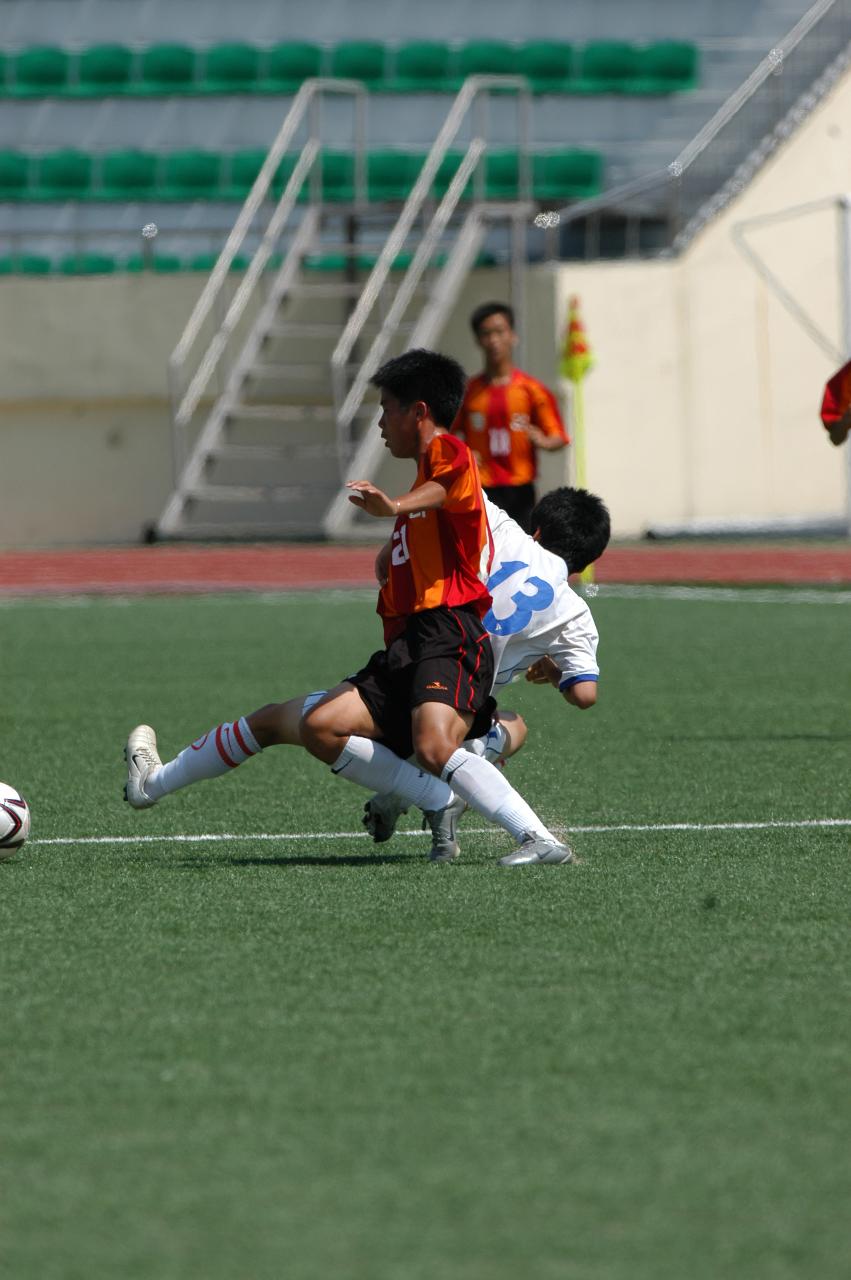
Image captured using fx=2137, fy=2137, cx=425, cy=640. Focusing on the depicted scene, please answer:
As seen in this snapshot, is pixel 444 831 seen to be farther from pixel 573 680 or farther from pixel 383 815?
pixel 573 680

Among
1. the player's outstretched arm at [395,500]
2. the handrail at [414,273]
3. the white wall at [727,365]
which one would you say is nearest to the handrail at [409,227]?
the handrail at [414,273]

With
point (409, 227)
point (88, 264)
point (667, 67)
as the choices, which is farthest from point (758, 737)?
point (667, 67)

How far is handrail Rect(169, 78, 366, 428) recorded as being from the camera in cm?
2045

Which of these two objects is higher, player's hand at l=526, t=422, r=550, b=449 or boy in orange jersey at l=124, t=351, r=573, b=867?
player's hand at l=526, t=422, r=550, b=449

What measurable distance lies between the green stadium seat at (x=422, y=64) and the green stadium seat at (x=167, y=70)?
2.21 m

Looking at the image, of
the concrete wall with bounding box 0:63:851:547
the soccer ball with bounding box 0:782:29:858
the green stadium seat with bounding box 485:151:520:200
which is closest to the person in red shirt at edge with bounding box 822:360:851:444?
the soccer ball with bounding box 0:782:29:858

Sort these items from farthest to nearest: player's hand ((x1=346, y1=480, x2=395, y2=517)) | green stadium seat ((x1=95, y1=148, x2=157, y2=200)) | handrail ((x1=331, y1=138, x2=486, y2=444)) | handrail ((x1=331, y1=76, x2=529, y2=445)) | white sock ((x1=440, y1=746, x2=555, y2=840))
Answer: green stadium seat ((x1=95, y1=148, x2=157, y2=200)), handrail ((x1=331, y1=138, x2=486, y2=444)), handrail ((x1=331, y1=76, x2=529, y2=445)), white sock ((x1=440, y1=746, x2=555, y2=840)), player's hand ((x1=346, y1=480, x2=395, y2=517))

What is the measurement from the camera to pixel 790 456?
2150 centimetres

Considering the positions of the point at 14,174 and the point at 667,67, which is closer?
the point at 14,174

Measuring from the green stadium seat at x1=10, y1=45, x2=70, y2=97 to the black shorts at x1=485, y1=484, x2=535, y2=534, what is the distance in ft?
43.8

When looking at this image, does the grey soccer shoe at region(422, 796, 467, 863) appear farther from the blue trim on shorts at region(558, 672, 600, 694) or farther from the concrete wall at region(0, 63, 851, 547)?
the concrete wall at region(0, 63, 851, 547)

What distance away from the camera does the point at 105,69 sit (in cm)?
2336

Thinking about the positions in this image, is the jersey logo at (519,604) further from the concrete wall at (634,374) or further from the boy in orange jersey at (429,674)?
the concrete wall at (634,374)

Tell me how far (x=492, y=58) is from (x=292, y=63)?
7.14 feet
